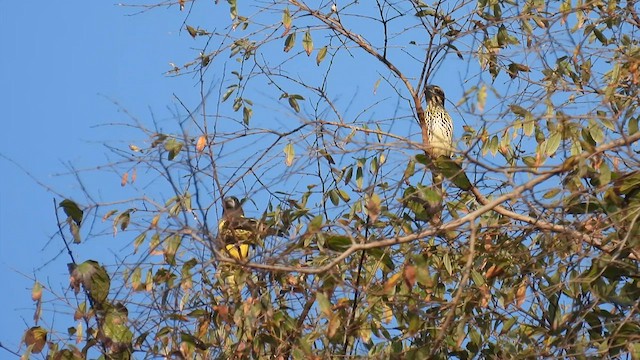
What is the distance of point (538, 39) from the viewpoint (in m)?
3.61

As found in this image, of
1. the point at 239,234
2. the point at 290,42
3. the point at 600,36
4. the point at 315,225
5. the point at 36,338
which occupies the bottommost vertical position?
the point at 315,225

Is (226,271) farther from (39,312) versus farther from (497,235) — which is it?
(497,235)

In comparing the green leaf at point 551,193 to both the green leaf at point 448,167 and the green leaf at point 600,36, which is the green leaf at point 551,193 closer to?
the green leaf at point 448,167

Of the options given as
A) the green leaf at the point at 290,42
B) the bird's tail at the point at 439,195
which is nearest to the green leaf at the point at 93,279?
the bird's tail at the point at 439,195

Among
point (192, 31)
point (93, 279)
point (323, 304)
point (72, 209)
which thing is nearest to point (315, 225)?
point (323, 304)

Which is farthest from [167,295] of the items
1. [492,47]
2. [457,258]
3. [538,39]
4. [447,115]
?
[447,115]

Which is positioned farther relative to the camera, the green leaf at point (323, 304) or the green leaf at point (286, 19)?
the green leaf at point (286, 19)

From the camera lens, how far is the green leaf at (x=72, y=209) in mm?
3447

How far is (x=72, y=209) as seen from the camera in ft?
11.3

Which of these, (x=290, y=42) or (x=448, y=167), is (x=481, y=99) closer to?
(x=448, y=167)

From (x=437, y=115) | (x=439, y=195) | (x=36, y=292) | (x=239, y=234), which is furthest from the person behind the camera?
(x=437, y=115)

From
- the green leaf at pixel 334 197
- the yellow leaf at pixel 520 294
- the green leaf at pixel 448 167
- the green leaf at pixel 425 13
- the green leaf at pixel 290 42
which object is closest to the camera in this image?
the green leaf at pixel 448 167

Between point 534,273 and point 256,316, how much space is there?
84 centimetres

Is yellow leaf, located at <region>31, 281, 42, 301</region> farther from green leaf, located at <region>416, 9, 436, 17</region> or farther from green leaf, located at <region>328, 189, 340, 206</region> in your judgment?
green leaf, located at <region>416, 9, 436, 17</region>
